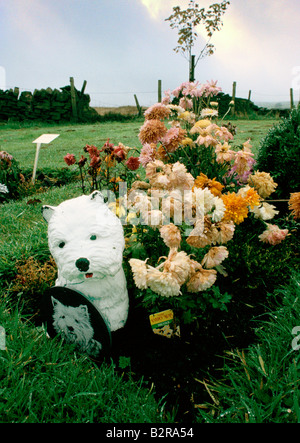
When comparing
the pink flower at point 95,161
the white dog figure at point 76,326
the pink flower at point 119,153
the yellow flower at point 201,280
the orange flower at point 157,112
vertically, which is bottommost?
the white dog figure at point 76,326

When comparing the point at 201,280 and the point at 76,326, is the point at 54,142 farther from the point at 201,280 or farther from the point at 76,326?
the point at 201,280

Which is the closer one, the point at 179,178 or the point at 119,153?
the point at 179,178

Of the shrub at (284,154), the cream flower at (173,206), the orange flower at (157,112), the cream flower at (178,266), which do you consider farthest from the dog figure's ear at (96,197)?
the shrub at (284,154)

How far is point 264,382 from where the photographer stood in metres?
1.62

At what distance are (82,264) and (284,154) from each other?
229 centimetres

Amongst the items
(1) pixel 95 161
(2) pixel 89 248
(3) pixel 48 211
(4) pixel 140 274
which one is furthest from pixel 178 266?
(1) pixel 95 161

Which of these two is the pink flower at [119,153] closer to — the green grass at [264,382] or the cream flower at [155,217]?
the cream flower at [155,217]

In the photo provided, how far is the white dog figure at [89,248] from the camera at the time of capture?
1590 mm

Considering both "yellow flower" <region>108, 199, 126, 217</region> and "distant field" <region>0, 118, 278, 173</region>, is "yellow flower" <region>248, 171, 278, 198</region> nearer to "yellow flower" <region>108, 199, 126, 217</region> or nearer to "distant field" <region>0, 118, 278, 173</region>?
"yellow flower" <region>108, 199, 126, 217</region>

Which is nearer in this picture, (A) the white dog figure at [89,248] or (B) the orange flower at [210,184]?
(A) the white dog figure at [89,248]

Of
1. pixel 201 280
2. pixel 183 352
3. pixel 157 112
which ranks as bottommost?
pixel 183 352

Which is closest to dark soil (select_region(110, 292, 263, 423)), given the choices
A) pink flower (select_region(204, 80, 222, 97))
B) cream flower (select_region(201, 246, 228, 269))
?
cream flower (select_region(201, 246, 228, 269))

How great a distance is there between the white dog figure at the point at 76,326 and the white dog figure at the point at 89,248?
0.31ft
